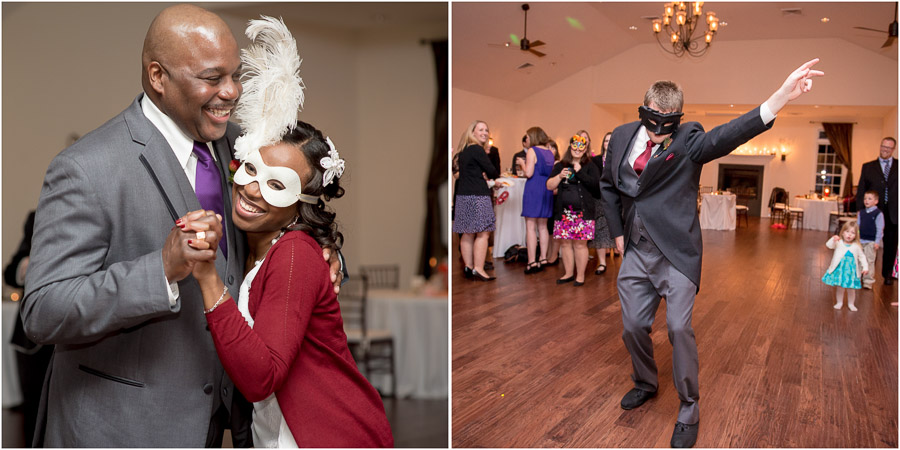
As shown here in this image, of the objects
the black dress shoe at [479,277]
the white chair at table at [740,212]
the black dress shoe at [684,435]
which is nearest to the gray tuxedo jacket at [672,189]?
the black dress shoe at [684,435]

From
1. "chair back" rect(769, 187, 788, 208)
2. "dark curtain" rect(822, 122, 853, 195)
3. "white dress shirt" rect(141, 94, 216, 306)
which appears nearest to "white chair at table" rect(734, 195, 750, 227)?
"chair back" rect(769, 187, 788, 208)

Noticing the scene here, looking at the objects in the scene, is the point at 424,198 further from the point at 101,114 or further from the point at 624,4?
the point at 624,4

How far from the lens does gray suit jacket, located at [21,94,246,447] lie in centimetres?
Answer: 124

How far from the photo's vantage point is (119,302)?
1226 mm

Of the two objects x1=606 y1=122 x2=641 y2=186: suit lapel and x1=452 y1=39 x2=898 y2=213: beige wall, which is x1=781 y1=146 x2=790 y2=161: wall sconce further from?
x1=606 y1=122 x2=641 y2=186: suit lapel

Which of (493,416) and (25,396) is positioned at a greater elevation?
(493,416)

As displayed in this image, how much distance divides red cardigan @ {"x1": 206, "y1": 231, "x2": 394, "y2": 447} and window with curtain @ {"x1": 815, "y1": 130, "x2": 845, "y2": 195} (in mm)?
15171

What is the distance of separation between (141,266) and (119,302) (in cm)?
8

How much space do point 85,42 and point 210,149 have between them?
4.51 meters

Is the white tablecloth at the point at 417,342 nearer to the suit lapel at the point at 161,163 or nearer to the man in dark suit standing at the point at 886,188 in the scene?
the suit lapel at the point at 161,163

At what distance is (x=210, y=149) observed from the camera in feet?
5.21

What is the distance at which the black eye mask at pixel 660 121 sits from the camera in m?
2.78

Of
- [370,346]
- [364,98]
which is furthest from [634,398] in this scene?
[364,98]

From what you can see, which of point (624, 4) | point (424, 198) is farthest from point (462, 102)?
point (424, 198)
